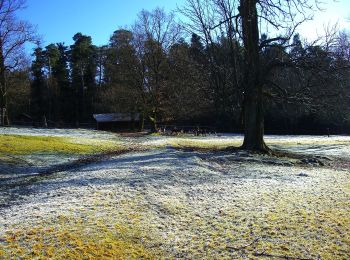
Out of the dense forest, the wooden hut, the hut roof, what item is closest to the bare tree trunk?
the dense forest

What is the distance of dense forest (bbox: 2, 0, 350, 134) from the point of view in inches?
901

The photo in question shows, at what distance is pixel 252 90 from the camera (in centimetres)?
2303

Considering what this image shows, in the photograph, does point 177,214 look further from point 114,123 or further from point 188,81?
point 114,123

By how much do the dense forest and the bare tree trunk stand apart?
16.5 inches

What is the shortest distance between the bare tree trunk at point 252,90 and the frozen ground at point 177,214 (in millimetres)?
8727

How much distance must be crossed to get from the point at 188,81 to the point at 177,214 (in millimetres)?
19874

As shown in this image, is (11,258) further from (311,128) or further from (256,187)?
(311,128)

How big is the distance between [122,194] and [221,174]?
514cm

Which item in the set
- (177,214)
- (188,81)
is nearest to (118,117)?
(188,81)

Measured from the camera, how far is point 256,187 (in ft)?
40.0

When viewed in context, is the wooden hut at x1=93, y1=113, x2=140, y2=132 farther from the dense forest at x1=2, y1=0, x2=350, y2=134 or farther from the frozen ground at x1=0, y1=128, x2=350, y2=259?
the frozen ground at x1=0, y1=128, x2=350, y2=259

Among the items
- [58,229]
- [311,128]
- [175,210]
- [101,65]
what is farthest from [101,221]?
[101,65]

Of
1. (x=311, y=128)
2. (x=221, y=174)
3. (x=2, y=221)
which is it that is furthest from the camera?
(x=311, y=128)

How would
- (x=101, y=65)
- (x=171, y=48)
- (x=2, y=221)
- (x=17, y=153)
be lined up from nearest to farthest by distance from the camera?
(x=2, y=221) → (x=17, y=153) → (x=171, y=48) → (x=101, y=65)
